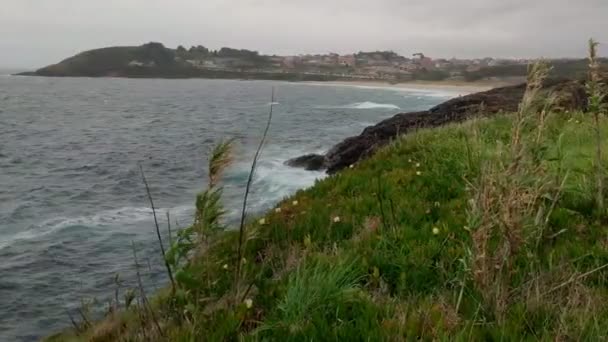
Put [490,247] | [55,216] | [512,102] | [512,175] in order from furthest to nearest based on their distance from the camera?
[512,102] → [55,216] → [490,247] → [512,175]

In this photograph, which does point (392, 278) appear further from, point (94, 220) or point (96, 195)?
point (96, 195)

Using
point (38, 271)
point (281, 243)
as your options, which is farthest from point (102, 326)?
point (38, 271)

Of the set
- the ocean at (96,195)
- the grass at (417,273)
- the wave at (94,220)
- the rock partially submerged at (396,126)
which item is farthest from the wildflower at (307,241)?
the rock partially submerged at (396,126)

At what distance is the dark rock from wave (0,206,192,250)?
809 cm

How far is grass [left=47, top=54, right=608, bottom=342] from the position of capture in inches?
158

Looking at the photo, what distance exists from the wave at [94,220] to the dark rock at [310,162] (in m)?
8.09

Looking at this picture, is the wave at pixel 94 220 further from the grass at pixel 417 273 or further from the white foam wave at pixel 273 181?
the grass at pixel 417 273

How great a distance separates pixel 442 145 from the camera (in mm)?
10594

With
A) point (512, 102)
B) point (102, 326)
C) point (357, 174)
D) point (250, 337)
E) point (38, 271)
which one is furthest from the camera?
point (512, 102)

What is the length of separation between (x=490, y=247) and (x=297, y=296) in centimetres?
209

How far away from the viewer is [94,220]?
18484mm

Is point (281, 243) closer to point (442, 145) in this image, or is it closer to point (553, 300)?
point (553, 300)

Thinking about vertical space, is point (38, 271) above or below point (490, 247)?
below

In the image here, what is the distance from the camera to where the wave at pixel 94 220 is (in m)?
16.5
